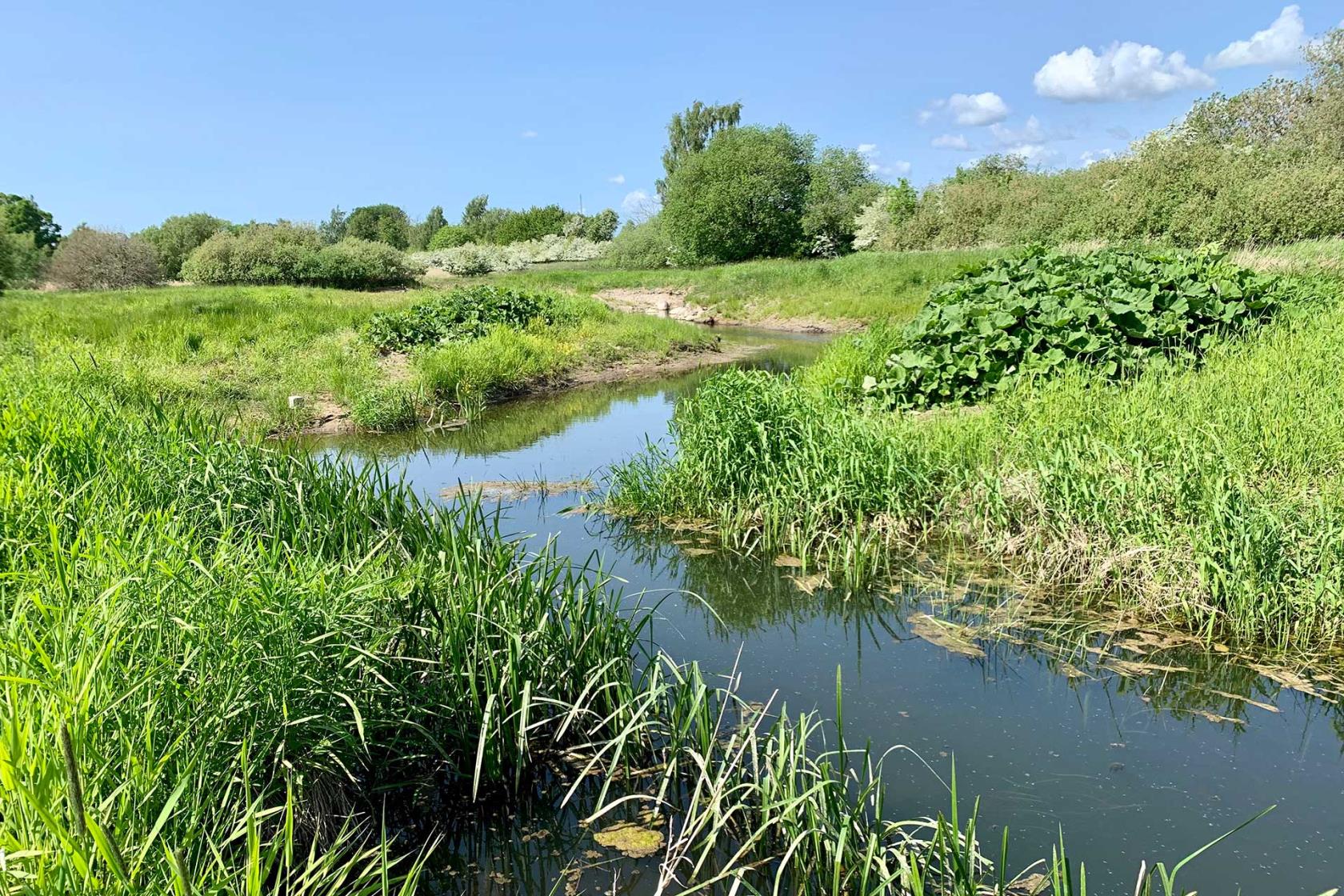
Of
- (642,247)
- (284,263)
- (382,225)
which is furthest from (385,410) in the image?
(382,225)

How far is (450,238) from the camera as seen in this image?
60500 millimetres

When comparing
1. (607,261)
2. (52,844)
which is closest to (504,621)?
(52,844)

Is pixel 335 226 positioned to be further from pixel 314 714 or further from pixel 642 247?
pixel 314 714

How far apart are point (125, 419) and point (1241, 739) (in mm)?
6472

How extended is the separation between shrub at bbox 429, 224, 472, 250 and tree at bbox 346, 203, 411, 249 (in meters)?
2.66


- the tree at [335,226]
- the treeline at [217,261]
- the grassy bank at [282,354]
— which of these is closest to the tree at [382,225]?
the tree at [335,226]

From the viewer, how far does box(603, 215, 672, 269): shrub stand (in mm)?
49250

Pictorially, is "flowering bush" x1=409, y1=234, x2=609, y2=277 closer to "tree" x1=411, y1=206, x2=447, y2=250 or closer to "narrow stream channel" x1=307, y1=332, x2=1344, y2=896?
"tree" x1=411, y1=206, x2=447, y2=250

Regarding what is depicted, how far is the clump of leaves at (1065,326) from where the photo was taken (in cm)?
894

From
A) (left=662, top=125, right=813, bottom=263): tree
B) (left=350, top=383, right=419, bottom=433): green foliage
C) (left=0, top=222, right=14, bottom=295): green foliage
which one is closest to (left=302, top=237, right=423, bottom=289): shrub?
(left=0, top=222, right=14, bottom=295): green foliage

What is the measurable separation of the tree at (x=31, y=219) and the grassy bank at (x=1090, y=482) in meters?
66.1

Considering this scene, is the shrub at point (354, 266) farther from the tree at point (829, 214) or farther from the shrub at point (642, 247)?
the tree at point (829, 214)

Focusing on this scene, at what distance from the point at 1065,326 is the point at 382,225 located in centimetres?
6136

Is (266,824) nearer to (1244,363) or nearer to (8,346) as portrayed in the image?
(1244,363)
